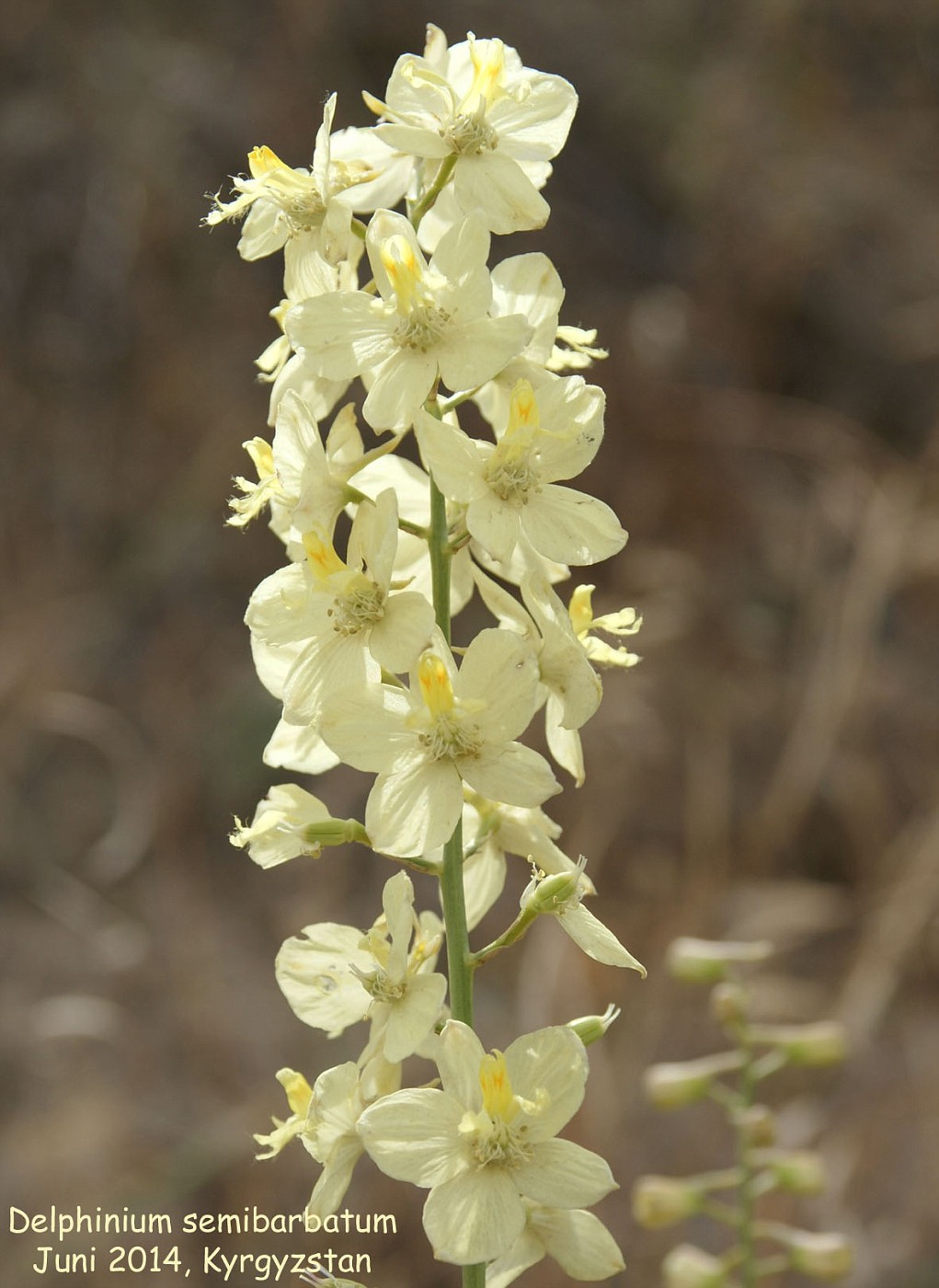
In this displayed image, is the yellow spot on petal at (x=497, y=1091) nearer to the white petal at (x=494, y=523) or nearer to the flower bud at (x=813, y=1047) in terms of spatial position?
the white petal at (x=494, y=523)

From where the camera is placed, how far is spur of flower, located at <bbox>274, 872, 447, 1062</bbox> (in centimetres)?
108

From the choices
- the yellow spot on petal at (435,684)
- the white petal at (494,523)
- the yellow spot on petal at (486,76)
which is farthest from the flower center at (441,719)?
the yellow spot on petal at (486,76)

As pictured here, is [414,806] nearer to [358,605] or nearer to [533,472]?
[358,605]

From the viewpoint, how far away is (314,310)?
112 cm

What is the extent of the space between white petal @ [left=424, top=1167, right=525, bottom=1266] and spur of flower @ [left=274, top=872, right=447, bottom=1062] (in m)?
0.11

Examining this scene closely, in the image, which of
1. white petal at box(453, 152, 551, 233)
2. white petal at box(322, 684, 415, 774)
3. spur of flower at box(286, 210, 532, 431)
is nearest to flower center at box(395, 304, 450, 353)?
spur of flower at box(286, 210, 532, 431)

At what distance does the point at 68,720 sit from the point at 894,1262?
128 inches

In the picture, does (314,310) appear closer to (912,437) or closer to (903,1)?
(912,437)

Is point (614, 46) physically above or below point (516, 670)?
above

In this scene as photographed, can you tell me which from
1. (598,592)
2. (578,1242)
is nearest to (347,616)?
(578,1242)

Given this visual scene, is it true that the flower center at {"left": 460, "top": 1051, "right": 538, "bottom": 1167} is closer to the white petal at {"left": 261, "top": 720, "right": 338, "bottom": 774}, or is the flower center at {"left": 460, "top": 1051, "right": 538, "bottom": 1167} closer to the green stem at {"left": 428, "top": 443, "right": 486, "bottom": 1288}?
the green stem at {"left": 428, "top": 443, "right": 486, "bottom": 1288}

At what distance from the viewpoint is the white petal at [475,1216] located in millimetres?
Result: 994

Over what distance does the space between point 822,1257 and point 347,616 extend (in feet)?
3.77

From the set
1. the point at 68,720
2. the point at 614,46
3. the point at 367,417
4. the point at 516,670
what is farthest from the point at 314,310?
the point at 614,46
